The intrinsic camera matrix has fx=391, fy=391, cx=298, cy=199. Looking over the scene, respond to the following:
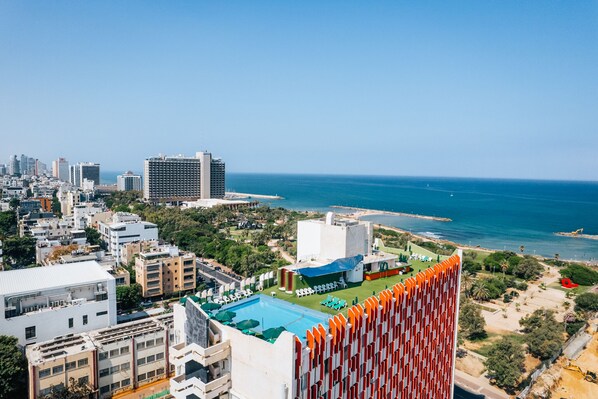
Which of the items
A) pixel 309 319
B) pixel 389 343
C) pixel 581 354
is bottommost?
pixel 581 354

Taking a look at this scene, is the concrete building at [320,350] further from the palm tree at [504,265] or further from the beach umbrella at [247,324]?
the palm tree at [504,265]

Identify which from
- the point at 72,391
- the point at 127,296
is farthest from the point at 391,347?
the point at 127,296

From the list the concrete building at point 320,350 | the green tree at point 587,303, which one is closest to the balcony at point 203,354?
the concrete building at point 320,350

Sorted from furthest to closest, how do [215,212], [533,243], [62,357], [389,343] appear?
[215,212]
[533,243]
[62,357]
[389,343]

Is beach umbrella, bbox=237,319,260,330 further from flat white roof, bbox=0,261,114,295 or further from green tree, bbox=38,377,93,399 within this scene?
flat white roof, bbox=0,261,114,295

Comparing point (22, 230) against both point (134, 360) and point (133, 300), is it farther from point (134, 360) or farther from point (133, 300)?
point (134, 360)

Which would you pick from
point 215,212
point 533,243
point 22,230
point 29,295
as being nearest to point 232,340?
point 29,295

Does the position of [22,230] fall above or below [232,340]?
below

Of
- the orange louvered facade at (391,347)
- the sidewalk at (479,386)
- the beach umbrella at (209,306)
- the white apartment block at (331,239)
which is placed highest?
the white apartment block at (331,239)
